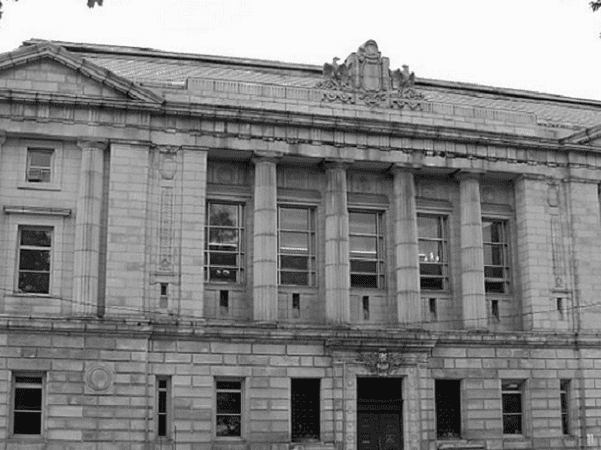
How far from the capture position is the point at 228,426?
1180 inches

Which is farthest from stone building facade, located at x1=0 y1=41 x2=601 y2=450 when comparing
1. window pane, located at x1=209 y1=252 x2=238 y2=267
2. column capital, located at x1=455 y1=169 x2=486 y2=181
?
column capital, located at x1=455 y1=169 x2=486 y2=181

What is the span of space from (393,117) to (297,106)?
3479mm

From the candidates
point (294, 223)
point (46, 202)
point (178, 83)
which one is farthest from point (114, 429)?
point (178, 83)

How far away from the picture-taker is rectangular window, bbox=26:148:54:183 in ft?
96.9

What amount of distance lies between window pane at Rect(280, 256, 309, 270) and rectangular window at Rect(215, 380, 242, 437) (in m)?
4.36

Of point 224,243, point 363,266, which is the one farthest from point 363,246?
point 224,243

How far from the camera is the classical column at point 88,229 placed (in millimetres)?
28578

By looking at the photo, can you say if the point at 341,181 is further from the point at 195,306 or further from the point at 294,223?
the point at 195,306

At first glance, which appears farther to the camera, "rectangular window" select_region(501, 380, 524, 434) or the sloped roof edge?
the sloped roof edge

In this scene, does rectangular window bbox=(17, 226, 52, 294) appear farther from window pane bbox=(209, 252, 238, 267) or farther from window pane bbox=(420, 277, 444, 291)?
window pane bbox=(420, 277, 444, 291)

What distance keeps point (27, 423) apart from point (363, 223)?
13027 mm

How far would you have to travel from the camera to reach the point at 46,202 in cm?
2930

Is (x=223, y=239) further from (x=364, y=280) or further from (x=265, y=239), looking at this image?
(x=364, y=280)

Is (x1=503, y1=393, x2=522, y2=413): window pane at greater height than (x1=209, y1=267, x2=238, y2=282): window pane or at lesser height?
lesser
